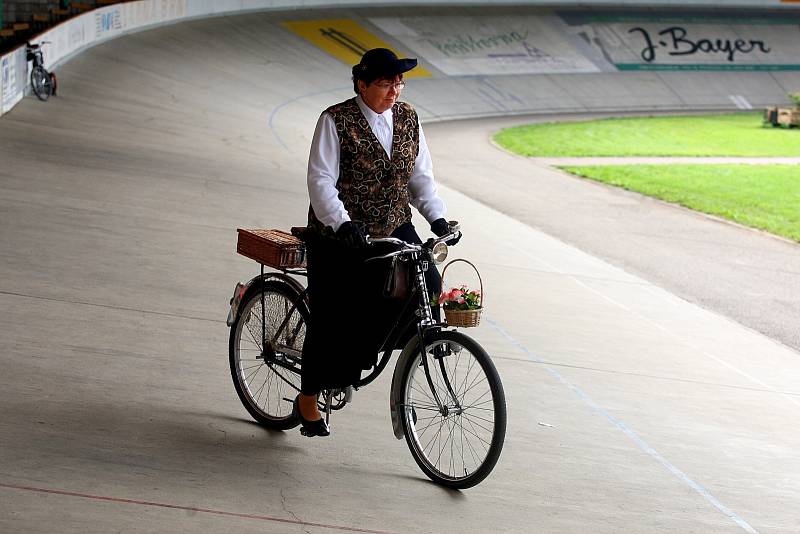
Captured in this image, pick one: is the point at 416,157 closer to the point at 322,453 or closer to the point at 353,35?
the point at 322,453

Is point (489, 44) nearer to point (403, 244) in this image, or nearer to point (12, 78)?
point (12, 78)

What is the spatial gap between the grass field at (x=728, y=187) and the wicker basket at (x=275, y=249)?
12.7 meters

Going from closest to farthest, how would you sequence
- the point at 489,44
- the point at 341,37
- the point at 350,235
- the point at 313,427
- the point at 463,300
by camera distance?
the point at 350,235
the point at 463,300
the point at 313,427
the point at 341,37
the point at 489,44

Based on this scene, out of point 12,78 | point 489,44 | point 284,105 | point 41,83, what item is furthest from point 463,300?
point 489,44

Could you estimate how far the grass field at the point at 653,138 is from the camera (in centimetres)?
2997

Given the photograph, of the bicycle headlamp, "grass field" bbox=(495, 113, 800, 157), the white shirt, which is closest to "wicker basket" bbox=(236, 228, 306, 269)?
the white shirt

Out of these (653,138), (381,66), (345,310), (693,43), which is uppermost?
(693,43)

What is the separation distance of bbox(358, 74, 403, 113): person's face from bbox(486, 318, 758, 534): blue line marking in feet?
7.85

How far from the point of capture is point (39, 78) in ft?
72.5

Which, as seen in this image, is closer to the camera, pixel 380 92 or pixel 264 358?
pixel 380 92

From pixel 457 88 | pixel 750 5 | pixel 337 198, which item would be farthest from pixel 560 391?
pixel 750 5

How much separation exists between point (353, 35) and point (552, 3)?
463 inches

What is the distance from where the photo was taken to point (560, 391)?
724 centimetres

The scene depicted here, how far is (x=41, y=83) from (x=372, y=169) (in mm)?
18509
